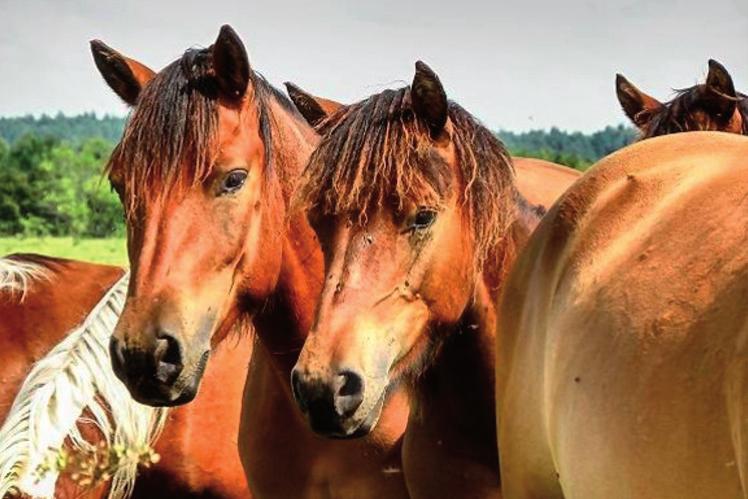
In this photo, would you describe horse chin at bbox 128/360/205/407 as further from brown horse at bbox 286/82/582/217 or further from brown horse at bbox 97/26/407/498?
brown horse at bbox 286/82/582/217

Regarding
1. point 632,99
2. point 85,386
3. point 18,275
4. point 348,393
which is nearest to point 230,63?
point 348,393

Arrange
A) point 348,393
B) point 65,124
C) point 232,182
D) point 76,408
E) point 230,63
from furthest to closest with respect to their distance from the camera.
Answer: point 65,124 < point 76,408 < point 230,63 < point 232,182 < point 348,393

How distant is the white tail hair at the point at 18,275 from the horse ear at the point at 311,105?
1.81 m

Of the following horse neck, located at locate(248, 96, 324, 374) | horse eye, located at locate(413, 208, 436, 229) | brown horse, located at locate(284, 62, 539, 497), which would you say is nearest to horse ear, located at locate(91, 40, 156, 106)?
horse neck, located at locate(248, 96, 324, 374)

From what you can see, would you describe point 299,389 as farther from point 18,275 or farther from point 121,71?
point 18,275

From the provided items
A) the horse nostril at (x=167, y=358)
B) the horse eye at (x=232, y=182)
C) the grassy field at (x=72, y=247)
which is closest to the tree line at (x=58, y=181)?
the grassy field at (x=72, y=247)

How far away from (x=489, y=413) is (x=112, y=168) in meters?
1.37

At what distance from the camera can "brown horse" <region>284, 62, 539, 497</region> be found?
3.12 m

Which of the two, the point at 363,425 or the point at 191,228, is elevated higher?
the point at 191,228

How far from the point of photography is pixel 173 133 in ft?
12.3

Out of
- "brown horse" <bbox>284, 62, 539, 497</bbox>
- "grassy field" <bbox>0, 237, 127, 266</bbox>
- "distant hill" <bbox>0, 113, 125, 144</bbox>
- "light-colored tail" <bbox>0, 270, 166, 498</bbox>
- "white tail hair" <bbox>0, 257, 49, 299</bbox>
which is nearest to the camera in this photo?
"brown horse" <bbox>284, 62, 539, 497</bbox>

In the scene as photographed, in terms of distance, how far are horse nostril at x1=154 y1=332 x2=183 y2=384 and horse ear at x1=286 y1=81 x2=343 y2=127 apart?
1004 mm

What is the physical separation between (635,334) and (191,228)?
1.56 m

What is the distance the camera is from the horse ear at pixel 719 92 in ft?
13.5
